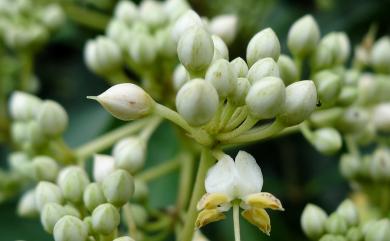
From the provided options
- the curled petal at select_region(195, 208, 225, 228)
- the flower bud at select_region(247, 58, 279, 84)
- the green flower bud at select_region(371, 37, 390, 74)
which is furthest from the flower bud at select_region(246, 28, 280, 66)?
the green flower bud at select_region(371, 37, 390, 74)

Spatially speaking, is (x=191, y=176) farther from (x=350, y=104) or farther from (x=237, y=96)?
(x=237, y=96)

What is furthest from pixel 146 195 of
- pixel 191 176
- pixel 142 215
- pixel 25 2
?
pixel 25 2

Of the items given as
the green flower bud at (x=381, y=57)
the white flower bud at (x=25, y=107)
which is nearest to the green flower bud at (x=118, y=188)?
the white flower bud at (x=25, y=107)

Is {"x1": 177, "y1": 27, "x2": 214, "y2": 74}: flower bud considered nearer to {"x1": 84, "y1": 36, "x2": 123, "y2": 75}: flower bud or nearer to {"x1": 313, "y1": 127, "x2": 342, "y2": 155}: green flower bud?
{"x1": 313, "y1": 127, "x2": 342, "y2": 155}: green flower bud

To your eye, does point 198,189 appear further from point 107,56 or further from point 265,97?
point 107,56

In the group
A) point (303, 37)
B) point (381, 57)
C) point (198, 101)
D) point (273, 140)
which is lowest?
point (198, 101)

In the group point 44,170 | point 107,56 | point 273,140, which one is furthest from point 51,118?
point 273,140
